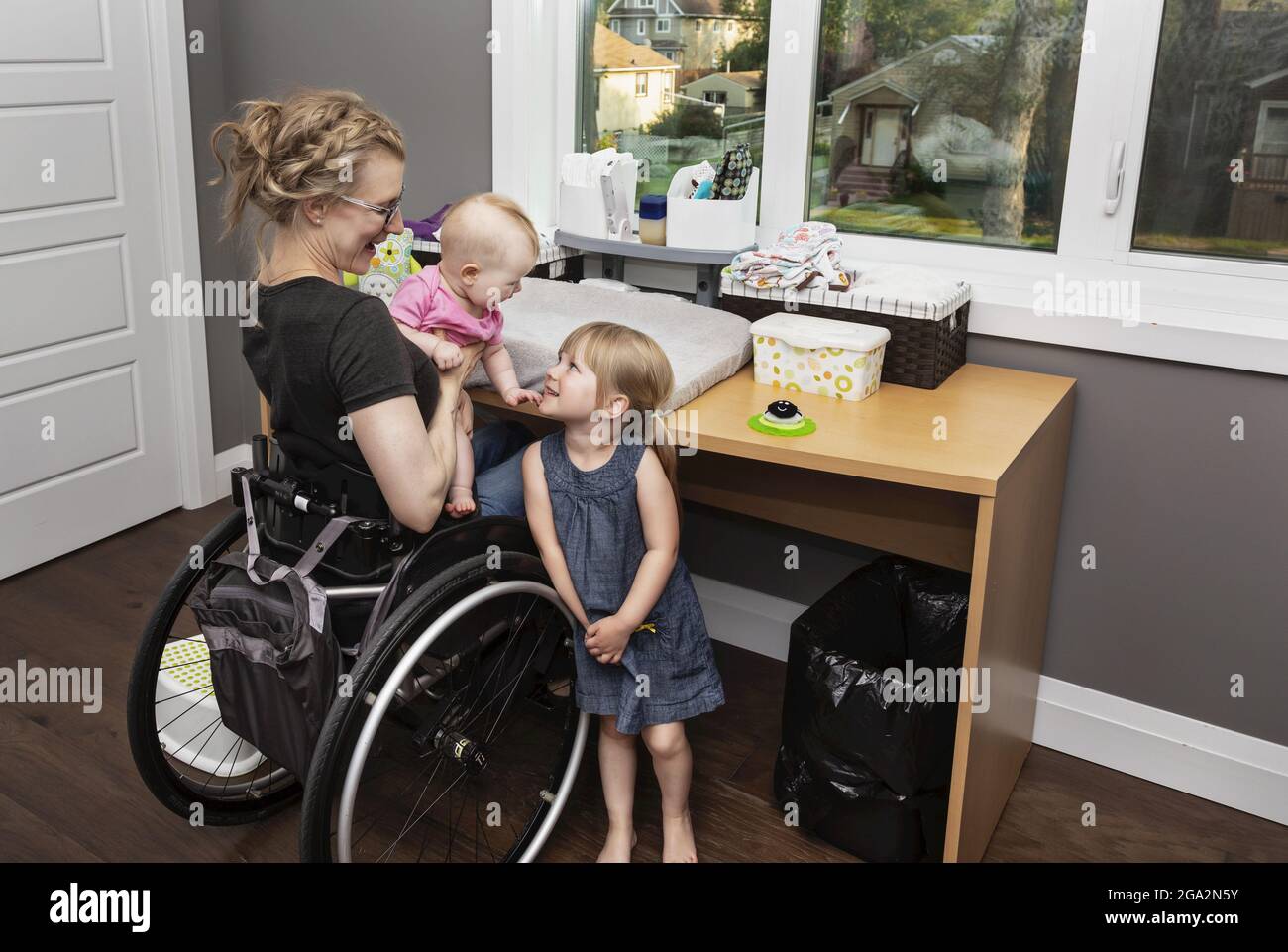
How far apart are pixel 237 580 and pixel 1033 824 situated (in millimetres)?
1427

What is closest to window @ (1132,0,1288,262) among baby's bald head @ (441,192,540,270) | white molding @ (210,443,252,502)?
baby's bald head @ (441,192,540,270)

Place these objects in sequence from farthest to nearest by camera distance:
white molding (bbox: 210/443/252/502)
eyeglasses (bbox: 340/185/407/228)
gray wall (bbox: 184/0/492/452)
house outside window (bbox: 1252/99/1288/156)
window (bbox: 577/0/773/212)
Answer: white molding (bbox: 210/443/252/502) → gray wall (bbox: 184/0/492/452) → window (bbox: 577/0/773/212) → house outside window (bbox: 1252/99/1288/156) → eyeglasses (bbox: 340/185/407/228)

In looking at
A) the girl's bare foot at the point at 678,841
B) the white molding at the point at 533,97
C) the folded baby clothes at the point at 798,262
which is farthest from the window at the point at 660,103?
the girl's bare foot at the point at 678,841

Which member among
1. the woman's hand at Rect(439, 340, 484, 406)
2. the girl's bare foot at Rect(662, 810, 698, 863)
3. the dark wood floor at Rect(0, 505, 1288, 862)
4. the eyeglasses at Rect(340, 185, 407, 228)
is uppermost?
the eyeglasses at Rect(340, 185, 407, 228)

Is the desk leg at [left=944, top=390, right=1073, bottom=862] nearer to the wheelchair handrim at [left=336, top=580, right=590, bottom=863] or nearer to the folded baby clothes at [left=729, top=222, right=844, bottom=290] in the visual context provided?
the folded baby clothes at [left=729, top=222, right=844, bottom=290]

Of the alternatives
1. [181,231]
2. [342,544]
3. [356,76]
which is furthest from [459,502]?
[181,231]

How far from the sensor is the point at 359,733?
4.83ft

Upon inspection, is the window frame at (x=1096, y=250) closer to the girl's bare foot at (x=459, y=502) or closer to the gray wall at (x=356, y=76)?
the gray wall at (x=356, y=76)

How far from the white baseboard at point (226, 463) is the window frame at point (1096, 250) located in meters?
1.52

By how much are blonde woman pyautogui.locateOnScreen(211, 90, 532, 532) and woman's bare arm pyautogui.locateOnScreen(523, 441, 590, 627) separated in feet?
0.55

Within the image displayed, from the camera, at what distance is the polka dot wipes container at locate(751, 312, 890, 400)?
1.98 meters

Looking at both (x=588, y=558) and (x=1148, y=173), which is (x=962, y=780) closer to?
(x=588, y=558)

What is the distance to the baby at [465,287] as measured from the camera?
1.77m
